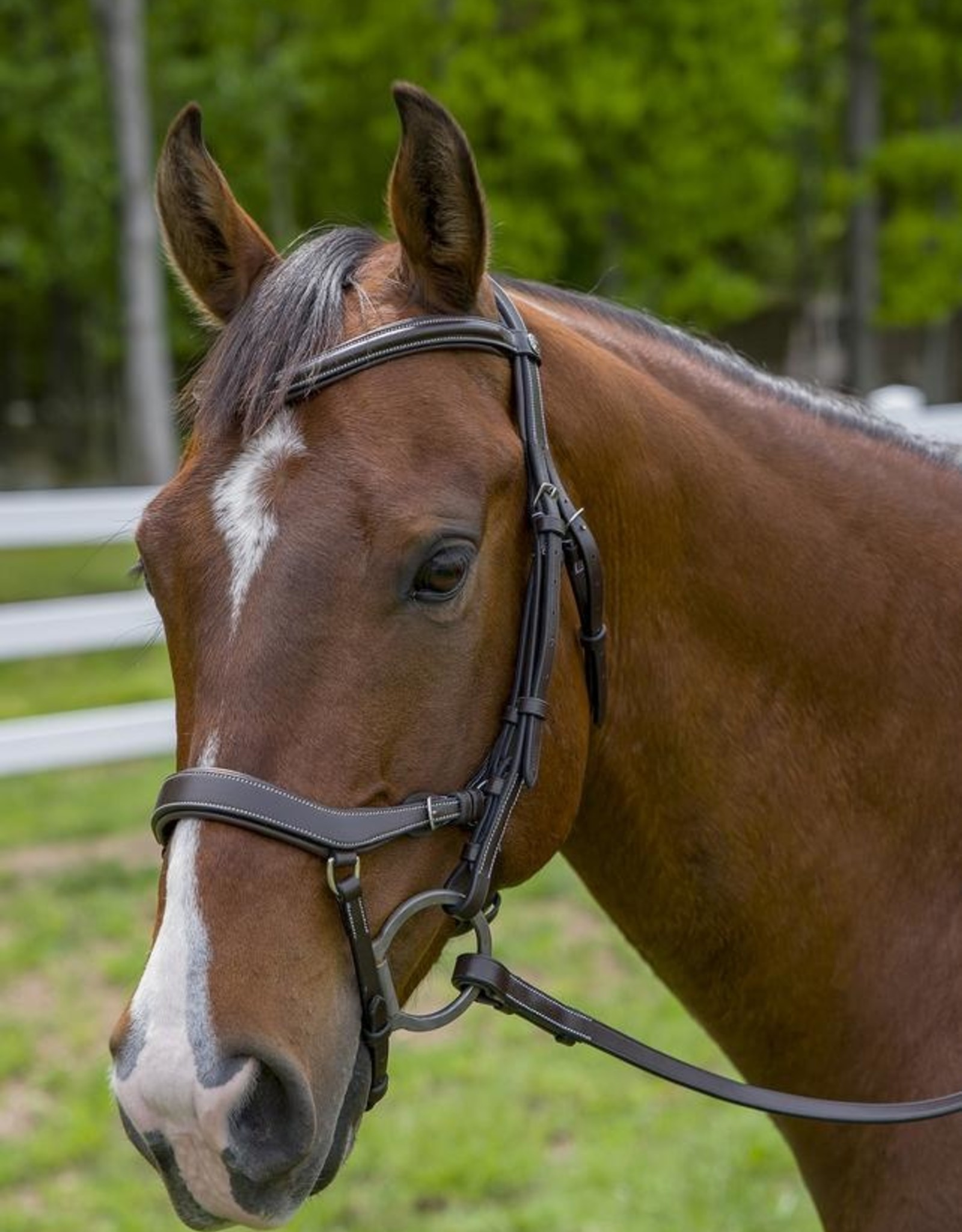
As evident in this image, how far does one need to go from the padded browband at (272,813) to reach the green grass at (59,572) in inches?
345

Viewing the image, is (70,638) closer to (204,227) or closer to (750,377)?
→ (204,227)

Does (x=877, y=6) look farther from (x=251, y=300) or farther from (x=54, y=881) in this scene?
(x=251, y=300)

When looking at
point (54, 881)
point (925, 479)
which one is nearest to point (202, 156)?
point (925, 479)

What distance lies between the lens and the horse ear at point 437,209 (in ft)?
6.30

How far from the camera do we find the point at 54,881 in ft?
21.4

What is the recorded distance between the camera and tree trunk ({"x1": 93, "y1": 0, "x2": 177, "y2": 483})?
46.2ft

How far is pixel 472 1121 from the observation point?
4402 millimetres

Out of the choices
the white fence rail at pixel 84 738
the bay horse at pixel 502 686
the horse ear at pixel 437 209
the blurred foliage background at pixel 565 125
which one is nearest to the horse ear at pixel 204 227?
the bay horse at pixel 502 686

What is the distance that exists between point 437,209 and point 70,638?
18.2 feet

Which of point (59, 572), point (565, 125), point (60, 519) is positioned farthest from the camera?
point (565, 125)

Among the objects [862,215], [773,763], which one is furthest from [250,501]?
[862,215]

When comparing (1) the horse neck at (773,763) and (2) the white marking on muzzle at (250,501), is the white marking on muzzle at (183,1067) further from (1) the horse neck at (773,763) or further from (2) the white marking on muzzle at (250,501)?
(1) the horse neck at (773,763)

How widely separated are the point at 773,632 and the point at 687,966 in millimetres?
588

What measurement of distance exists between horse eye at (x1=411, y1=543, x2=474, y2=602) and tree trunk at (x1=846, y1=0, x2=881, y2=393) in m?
17.5
